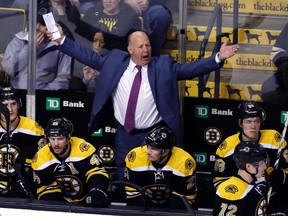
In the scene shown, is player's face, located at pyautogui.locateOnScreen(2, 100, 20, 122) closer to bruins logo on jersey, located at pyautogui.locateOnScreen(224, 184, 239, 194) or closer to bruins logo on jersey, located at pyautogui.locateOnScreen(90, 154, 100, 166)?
bruins logo on jersey, located at pyautogui.locateOnScreen(90, 154, 100, 166)

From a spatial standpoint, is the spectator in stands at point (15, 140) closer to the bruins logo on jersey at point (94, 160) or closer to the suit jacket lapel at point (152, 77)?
the bruins logo on jersey at point (94, 160)

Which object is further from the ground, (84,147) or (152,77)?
(152,77)

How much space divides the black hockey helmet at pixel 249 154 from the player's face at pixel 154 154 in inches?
27.9

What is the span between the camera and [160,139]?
9.96 metres

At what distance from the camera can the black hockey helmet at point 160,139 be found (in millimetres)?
9953

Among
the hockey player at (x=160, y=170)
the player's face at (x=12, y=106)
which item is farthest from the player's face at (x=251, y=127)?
the player's face at (x=12, y=106)

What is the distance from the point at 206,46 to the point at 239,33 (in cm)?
30

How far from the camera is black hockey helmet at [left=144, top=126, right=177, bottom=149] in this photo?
9953 millimetres

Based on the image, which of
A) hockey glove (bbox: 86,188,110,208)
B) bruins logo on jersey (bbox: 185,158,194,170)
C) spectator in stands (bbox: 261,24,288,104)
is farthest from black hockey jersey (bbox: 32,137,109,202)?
spectator in stands (bbox: 261,24,288,104)

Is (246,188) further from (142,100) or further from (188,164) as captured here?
(142,100)

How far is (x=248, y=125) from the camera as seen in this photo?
10.3 meters

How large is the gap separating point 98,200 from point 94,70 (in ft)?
6.87

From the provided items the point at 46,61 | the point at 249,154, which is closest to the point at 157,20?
the point at 46,61

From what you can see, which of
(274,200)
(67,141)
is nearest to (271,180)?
(274,200)
